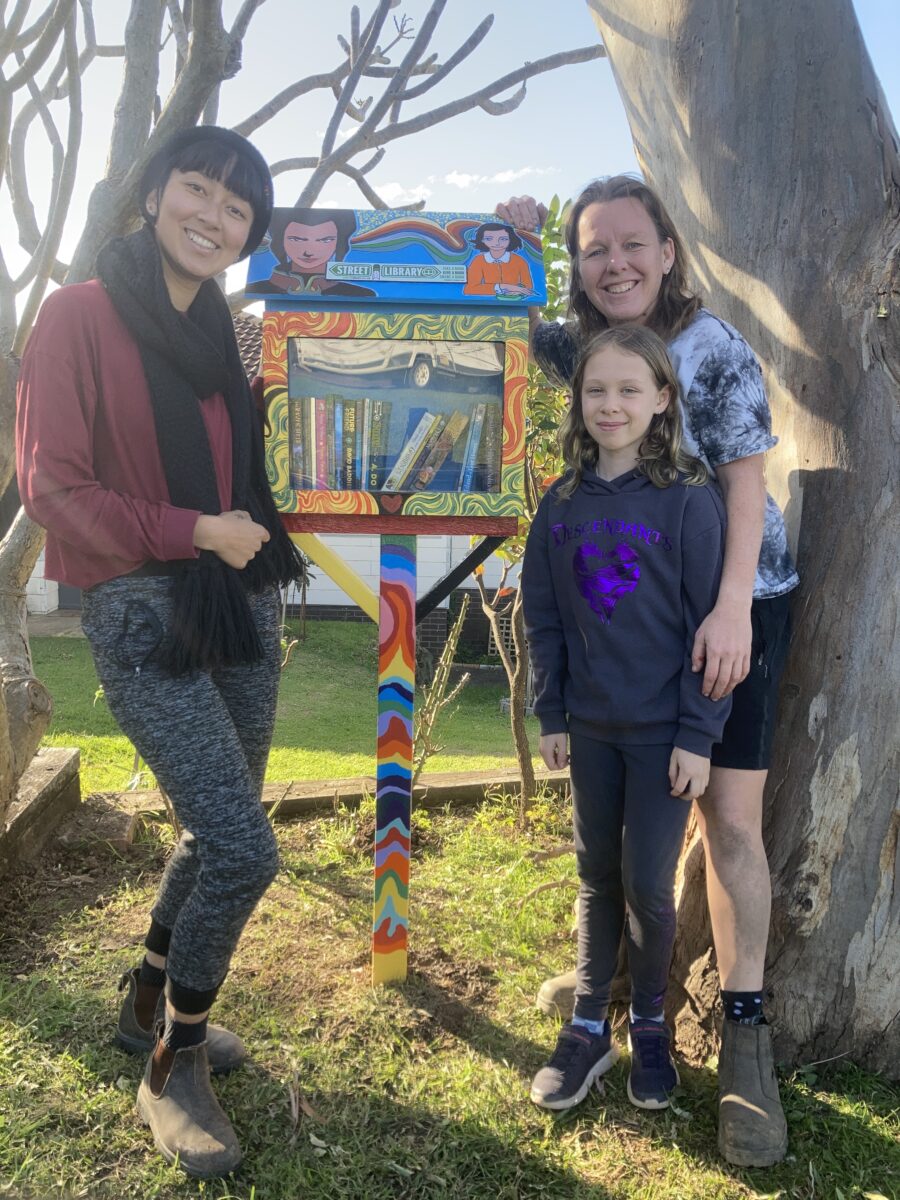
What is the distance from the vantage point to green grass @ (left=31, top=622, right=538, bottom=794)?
5.67m

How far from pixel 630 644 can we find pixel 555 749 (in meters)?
0.35

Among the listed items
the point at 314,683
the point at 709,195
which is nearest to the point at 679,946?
the point at 709,195

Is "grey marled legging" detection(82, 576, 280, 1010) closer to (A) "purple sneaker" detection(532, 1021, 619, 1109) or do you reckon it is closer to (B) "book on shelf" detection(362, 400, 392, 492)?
(B) "book on shelf" detection(362, 400, 392, 492)

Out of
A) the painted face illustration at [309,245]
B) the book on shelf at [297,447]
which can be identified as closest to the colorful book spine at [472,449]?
the book on shelf at [297,447]

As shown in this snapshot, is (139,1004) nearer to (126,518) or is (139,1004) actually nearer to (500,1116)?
→ (500,1116)

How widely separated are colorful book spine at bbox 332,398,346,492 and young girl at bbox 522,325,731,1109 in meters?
0.57

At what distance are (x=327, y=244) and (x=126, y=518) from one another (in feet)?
3.20

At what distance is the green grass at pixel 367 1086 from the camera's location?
1966mm

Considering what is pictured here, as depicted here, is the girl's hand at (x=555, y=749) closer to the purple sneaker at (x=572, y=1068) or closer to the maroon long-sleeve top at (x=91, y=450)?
the purple sneaker at (x=572, y=1068)

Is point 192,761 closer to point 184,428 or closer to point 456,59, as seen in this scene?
point 184,428

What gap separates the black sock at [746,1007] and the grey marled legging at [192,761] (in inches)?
45.9

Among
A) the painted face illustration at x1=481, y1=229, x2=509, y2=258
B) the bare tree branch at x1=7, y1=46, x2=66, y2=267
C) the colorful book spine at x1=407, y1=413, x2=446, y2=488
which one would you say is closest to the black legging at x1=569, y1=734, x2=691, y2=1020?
the colorful book spine at x1=407, y1=413, x2=446, y2=488

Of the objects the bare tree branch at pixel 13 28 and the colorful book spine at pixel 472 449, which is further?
the bare tree branch at pixel 13 28

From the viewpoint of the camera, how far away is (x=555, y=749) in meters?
2.18
